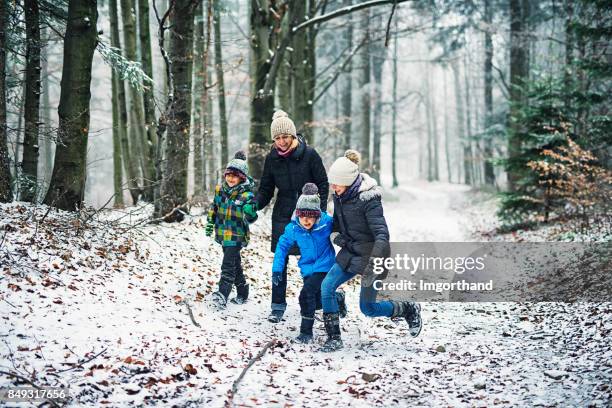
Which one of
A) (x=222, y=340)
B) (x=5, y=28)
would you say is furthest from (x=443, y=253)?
(x=5, y=28)

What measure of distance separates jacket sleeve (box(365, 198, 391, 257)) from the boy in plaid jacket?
1686mm

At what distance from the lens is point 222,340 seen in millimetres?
5457

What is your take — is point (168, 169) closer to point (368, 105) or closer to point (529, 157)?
point (529, 157)

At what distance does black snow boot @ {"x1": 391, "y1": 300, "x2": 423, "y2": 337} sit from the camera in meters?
5.85

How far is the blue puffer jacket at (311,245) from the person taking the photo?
572 centimetres

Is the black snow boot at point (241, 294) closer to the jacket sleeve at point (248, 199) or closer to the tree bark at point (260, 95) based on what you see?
the jacket sleeve at point (248, 199)

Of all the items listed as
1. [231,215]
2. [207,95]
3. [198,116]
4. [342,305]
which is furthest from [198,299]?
[198,116]

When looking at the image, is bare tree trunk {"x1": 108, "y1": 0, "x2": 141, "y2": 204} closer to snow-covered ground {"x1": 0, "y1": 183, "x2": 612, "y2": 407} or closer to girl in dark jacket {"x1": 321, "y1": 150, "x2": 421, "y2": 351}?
snow-covered ground {"x1": 0, "y1": 183, "x2": 612, "y2": 407}

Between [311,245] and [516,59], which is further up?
[516,59]

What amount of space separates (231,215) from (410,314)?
2.55m

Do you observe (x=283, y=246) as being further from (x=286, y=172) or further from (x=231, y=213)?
(x=286, y=172)

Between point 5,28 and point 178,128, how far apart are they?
10.5 feet

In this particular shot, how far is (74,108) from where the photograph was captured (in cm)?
724

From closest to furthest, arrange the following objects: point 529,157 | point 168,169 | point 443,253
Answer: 1. point 168,169
2. point 443,253
3. point 529,157
